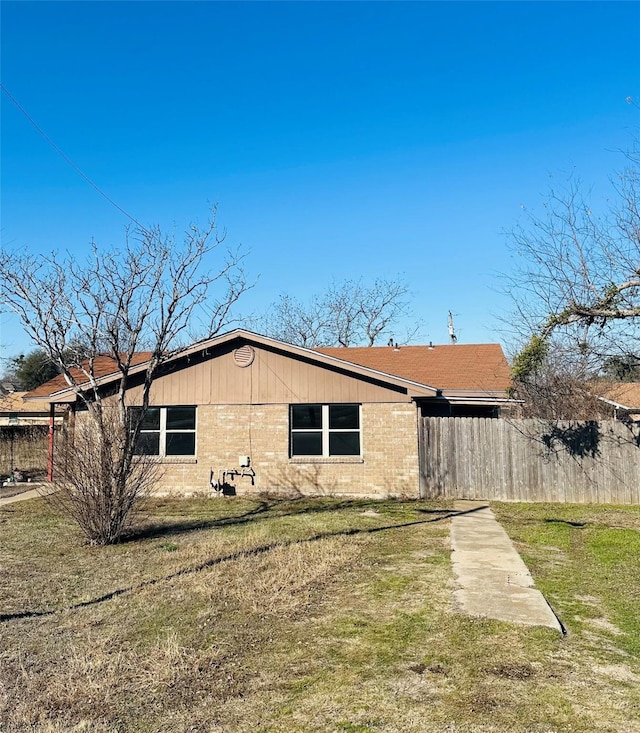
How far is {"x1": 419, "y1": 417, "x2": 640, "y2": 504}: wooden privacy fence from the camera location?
13.9 metres

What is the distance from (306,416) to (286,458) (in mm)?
1202

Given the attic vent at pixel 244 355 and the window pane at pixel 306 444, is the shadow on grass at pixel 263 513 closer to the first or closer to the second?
the window pane at pixel 306 444

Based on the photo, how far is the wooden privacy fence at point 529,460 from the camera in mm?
13891

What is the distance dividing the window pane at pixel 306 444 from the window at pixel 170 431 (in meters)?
2.70

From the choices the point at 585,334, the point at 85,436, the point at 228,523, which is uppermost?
the point at 585,334

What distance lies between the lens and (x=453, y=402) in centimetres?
1672

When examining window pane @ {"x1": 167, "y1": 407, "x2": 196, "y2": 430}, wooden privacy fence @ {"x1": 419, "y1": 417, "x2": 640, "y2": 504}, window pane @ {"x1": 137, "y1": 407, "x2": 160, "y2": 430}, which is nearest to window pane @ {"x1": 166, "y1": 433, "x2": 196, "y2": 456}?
window pane @ {"x1": 167, "y1": 407, "x2": 196, "y2": 430}

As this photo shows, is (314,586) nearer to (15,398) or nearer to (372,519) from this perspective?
(372,519)

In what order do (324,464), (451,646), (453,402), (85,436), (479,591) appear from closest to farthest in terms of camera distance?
1. (451,646)
2. (479,591)
3. (85,436)
4. (324,464)
5. (453,402)

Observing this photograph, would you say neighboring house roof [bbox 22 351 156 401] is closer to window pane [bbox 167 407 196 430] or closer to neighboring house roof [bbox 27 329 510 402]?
neighboring house roof [bbox 27 329 510 402]

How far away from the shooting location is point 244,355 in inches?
633

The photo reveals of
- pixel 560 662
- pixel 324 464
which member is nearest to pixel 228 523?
pixel 324 464

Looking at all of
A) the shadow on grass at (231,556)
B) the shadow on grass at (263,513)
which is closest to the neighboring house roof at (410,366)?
the shadow on grass at (263,513)

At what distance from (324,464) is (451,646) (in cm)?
1055
